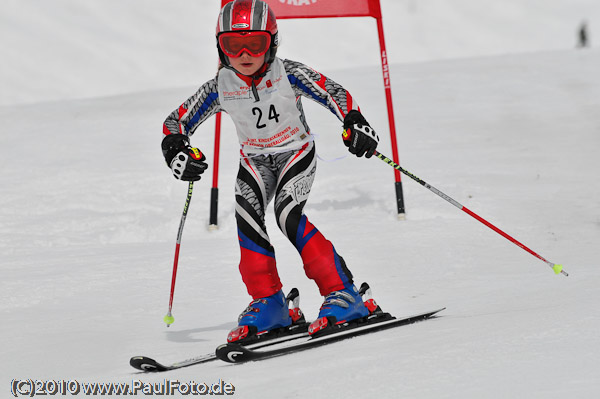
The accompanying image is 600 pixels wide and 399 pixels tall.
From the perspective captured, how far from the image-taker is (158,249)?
7.30m

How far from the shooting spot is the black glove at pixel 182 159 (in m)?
4.23

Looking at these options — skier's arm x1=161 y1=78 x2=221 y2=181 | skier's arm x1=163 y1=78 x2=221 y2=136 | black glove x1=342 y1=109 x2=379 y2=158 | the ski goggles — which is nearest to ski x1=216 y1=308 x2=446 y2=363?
black glove x1=342 y1=109 x2=379 y2=158

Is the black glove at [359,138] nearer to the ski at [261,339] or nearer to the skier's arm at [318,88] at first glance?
the skier's arm at [318,88]

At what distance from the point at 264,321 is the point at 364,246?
9.02ft

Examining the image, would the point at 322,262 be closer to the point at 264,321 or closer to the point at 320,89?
the point at 264,321

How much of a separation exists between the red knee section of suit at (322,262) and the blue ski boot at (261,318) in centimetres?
27

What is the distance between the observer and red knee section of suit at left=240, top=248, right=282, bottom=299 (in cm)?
439

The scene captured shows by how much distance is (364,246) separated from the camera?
699cm

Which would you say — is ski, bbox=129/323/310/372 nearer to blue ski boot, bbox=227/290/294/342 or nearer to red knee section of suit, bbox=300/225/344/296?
blue ski boot, bbox=227/290/294/342

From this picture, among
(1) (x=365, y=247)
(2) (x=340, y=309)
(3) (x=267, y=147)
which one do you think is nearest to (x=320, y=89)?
(3) (x=267, y=147)

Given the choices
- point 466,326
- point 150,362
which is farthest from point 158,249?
point 466,326

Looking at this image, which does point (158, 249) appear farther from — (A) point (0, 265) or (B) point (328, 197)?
(B) point (328, 197)

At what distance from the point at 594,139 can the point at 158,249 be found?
18.2 feet

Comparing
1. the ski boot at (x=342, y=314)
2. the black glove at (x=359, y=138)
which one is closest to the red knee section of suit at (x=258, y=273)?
the ski boot at (x=342, y=314)
